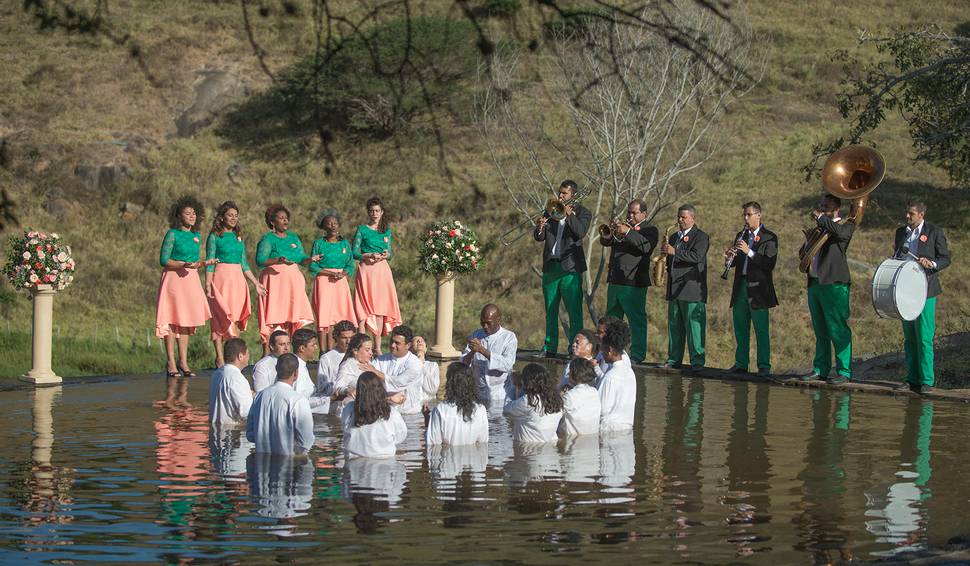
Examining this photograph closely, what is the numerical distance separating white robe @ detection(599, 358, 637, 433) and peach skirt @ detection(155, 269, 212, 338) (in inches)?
211

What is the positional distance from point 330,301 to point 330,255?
0.57m

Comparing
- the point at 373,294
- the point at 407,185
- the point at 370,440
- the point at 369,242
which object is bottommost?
the point at 370,440

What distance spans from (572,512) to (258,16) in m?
5.51

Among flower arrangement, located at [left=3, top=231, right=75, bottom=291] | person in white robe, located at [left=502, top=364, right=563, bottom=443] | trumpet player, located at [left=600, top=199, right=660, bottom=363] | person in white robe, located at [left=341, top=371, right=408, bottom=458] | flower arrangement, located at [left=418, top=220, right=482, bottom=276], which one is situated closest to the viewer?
person in white robe, located at [left=341, top=371, right=408, bottom=458]

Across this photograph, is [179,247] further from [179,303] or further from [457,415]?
[457,415]

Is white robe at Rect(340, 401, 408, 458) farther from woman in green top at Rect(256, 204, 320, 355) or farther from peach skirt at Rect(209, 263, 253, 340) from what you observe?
woman in green top at Rect(256, 204, 320, 355)

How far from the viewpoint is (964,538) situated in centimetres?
697


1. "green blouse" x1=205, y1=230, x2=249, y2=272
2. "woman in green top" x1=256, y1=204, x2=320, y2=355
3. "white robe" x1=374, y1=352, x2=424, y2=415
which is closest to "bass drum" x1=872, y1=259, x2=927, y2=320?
"white robe" x1=374, y1=352, x2=424, y2=415

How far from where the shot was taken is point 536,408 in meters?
10.7

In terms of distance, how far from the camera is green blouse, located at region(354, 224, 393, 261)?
16.0 m

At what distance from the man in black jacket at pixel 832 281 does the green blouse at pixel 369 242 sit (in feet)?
16.5

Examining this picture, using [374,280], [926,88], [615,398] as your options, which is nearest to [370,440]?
[615,398]

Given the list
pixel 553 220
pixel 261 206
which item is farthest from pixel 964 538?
pixel 261 206

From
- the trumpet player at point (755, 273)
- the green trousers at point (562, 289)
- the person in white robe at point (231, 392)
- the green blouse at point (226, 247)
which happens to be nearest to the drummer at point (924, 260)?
the trumpet player at point (755, 273)
